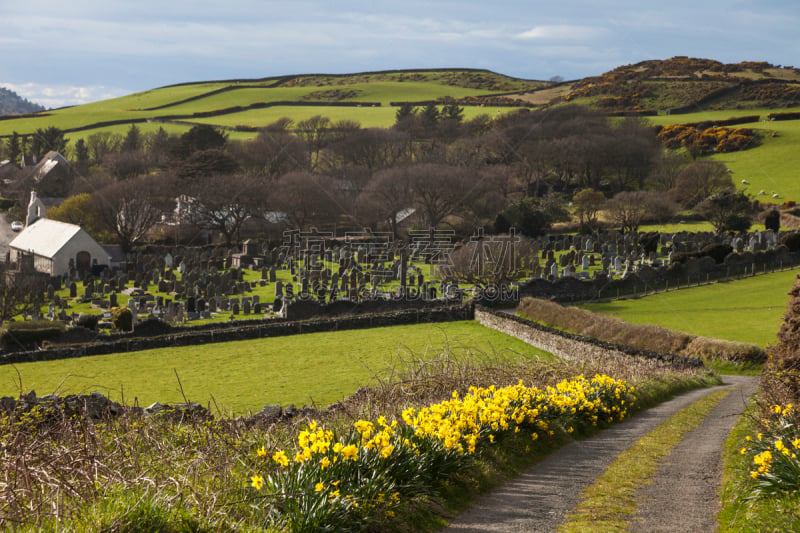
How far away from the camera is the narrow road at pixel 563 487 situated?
7531 millimetres

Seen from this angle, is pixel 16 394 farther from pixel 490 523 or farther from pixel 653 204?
pixel 653 204

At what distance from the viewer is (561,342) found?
2664cm

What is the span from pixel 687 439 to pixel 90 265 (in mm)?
44337

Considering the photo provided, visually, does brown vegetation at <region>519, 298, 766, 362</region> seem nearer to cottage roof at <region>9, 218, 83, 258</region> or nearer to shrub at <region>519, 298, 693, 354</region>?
shrub at <region>519, 298, 693, 354</region>

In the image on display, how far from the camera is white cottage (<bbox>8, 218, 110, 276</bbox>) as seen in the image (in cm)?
4719

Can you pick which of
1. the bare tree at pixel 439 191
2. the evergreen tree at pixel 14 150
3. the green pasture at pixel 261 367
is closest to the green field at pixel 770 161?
the bare tree at pixel 439 191

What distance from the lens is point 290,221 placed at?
70.3 m

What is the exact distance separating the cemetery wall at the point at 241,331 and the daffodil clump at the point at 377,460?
20.3 meters

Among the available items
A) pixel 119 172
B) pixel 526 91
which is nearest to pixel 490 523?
pixel 119 172

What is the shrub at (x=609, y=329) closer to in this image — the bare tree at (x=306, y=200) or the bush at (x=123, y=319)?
the bush at (x=123, y=319)

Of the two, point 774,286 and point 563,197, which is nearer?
point 774,286

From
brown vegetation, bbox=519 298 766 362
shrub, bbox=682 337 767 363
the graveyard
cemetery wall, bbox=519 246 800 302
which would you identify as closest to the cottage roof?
the graveyard

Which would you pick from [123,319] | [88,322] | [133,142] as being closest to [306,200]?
[88,322]

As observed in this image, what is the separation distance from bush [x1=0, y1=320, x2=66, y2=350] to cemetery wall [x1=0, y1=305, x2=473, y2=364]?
147cm
